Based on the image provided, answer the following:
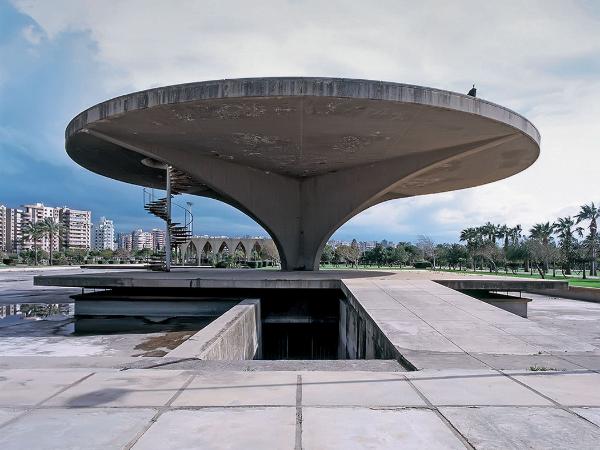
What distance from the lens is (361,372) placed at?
5.55 m

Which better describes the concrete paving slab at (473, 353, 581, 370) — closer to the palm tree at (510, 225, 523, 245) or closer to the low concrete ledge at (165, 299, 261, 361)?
the low concrete ledge at (165, 299, 261, 361)

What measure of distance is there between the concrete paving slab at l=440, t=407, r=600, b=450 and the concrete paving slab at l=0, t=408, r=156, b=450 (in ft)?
8.25

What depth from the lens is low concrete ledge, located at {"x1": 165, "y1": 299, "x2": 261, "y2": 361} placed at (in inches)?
275

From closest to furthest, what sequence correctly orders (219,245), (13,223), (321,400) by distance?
1. (321,400)
2. (219,245)
3. (13,223)

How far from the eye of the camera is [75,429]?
3.69 meters

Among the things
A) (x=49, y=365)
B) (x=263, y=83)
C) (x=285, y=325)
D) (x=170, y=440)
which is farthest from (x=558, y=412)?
(x=285, y=325)

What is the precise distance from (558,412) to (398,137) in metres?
14.4

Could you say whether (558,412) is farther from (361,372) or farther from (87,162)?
(87,162)

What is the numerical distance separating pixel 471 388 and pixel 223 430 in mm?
2543

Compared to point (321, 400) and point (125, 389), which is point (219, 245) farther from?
point (321, 400)

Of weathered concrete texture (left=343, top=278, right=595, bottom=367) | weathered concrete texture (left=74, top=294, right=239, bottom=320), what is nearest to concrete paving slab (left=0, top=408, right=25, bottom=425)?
weathered concrete texture (left=343, top=278, right=595, bottom=367)

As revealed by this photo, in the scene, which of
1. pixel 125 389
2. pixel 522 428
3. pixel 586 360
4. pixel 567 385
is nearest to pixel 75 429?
pixel 125 389

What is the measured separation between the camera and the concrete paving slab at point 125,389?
436 cm

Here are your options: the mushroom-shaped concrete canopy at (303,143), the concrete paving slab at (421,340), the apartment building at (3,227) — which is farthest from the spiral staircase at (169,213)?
the apartment building at (3,227)
